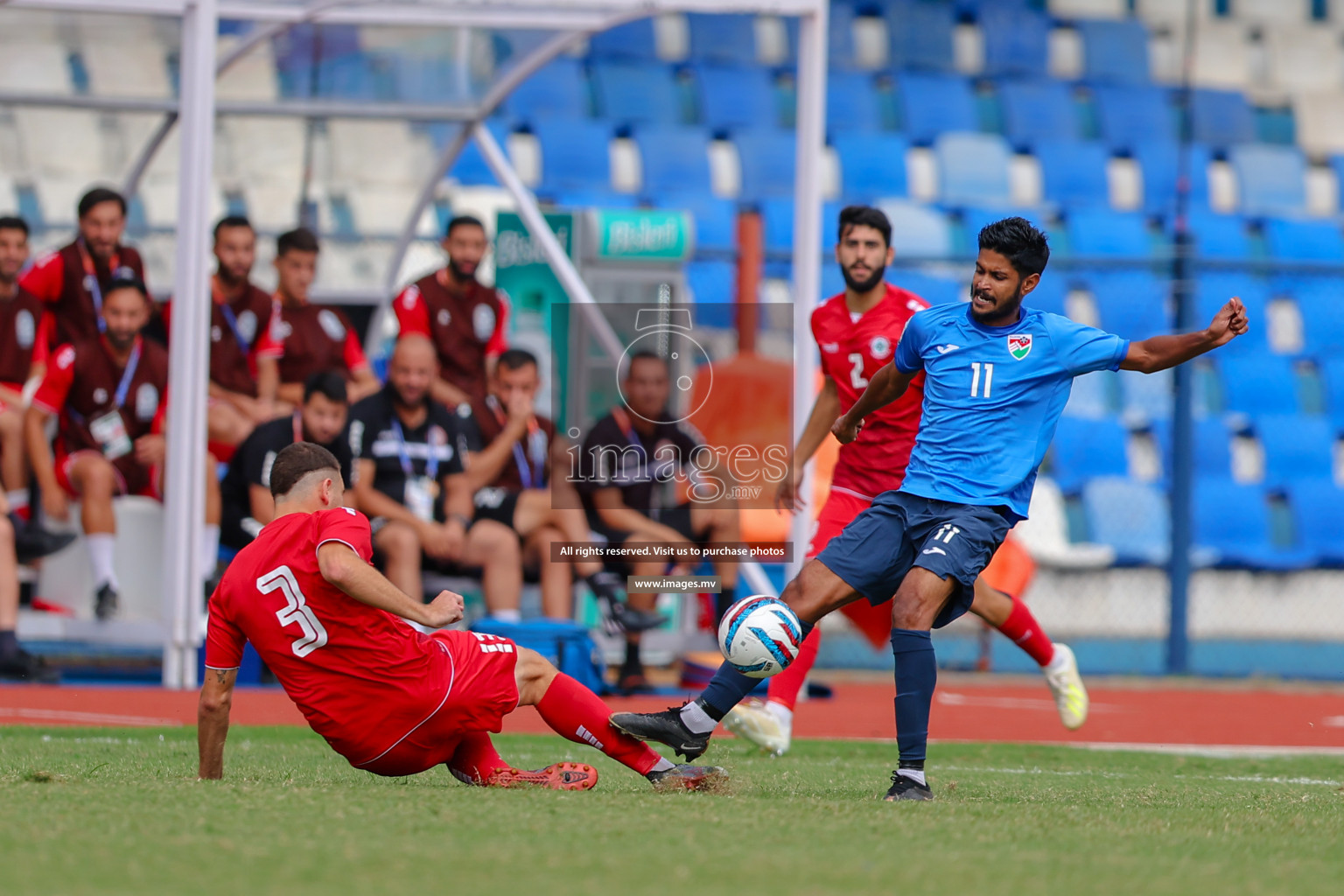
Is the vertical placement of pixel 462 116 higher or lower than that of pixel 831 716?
higher

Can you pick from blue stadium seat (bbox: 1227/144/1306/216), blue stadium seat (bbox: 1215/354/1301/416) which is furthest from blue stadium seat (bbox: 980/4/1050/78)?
blue stadium seat (bbox: 1215/354/1301/416)

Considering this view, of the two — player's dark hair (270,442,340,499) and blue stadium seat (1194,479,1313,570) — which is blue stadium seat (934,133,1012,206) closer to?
blue stadium seat (1194,479,1313,570)

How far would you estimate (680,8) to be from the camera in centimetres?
901

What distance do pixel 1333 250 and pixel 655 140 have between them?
6676 mm

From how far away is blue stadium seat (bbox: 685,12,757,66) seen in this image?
17.4 metres

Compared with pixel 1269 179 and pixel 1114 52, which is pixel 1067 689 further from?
pixel 1114 52

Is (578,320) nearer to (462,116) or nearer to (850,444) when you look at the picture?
(462,116)

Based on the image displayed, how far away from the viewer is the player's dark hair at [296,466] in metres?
4.69

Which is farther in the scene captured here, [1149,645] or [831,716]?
[1149,645]

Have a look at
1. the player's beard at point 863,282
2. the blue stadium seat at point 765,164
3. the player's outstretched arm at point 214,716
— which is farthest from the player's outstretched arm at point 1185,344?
the blue stadium seat at point 765,164

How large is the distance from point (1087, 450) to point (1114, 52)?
597 cm

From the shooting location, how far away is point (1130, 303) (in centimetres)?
1408

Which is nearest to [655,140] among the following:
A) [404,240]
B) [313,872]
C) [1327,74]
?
[404,240]

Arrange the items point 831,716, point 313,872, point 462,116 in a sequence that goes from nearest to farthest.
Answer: point 313,872 < point 831,716 < point 462,116
